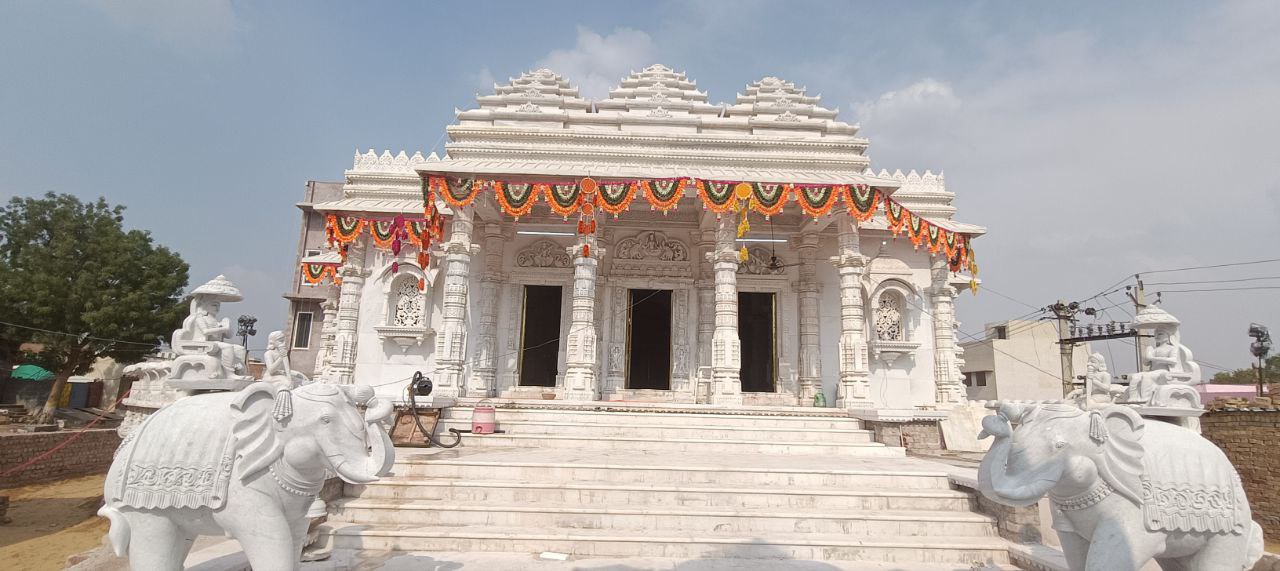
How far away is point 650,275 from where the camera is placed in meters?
14.4

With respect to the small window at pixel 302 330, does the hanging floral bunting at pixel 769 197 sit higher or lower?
higher

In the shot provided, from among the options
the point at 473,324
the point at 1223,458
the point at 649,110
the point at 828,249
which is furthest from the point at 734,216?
the point at 1223,458

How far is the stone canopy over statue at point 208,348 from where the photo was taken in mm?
5125

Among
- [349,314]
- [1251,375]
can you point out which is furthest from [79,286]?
[1251,375]

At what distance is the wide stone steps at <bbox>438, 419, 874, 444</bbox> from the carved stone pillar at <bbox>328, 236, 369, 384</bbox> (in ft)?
18.1

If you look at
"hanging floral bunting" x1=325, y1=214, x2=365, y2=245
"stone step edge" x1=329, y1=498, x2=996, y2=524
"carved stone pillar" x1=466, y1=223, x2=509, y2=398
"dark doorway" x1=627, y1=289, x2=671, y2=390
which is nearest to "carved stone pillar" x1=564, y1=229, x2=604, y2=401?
"dark doorway" x1=627, y1=289, x2=671, y2=390

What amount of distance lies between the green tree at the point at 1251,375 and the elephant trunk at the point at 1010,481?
4801 cm

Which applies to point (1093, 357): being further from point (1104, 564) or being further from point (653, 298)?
point (653, 298)

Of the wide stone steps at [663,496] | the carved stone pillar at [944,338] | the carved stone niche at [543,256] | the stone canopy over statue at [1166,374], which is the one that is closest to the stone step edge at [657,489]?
the wide stone steps at [663,496]

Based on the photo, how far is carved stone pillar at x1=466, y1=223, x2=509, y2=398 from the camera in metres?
13.5

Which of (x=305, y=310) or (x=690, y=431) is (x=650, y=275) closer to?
(x=690, y=431)

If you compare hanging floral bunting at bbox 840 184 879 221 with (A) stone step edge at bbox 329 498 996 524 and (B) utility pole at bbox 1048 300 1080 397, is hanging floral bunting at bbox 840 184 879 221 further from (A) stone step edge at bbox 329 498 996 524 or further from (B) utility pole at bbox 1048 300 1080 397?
(B) utility pole at bbox 1048 300 1080 397

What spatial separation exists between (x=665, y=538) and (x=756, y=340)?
952 centimetres

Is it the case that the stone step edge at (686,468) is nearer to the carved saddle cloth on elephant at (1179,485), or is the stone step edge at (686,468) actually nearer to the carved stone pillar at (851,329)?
the carved saddle cloth on elephant at (1179,485)
